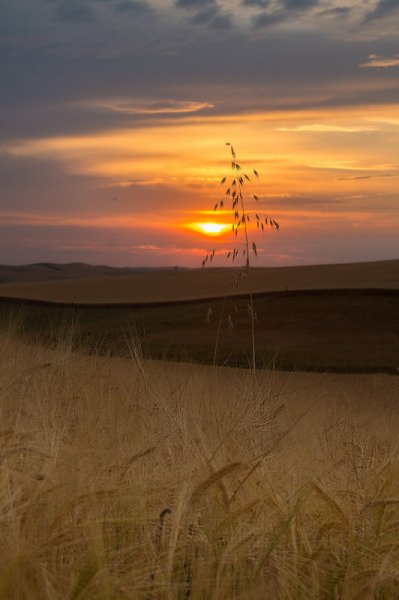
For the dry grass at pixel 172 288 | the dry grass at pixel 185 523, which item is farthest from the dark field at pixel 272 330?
the dry grass at pixel 185 523

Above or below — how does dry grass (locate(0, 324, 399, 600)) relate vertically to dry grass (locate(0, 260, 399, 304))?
below

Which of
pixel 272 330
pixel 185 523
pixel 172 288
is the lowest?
pixel 185 523

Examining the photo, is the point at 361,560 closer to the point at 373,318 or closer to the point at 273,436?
the point at 273,436

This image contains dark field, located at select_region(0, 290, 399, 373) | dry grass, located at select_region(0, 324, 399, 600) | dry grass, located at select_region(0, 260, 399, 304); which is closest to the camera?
dry grass, located at select_region(0, 324, 399, 600)

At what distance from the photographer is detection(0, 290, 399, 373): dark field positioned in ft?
41.1

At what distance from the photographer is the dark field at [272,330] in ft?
41.1

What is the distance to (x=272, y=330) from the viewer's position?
15.4 metres

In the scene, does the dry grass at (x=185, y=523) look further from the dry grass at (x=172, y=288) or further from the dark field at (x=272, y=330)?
the dry grass at (x=172, y=288)

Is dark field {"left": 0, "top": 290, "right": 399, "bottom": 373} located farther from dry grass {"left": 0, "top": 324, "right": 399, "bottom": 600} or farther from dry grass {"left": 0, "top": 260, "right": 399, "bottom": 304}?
dry grass {"left": 0, "top": 324, "right": 399, "bottom": 600}

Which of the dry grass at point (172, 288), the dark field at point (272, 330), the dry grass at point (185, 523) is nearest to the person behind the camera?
the dry grass at point (185, 523)

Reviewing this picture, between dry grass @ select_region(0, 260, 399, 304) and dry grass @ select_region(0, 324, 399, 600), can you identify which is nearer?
dry grass @ select_region(0, 324, 399, 600)

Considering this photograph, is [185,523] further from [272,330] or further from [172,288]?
[172,288]

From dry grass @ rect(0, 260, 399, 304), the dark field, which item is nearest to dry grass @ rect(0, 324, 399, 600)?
the dark field

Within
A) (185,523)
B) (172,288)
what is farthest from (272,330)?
(172,288)
